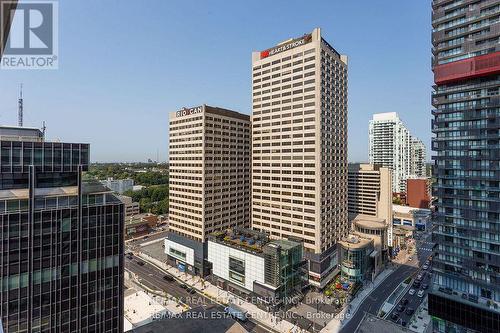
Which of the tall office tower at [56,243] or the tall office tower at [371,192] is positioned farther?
the tall office tower at [371,192]

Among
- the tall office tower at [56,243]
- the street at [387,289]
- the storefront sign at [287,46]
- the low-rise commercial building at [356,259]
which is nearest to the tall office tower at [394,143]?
the street at [387,289]

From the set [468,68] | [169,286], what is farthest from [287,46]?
[169,286]

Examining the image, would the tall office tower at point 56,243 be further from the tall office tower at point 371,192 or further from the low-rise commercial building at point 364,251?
the tall office tower at point 371,192

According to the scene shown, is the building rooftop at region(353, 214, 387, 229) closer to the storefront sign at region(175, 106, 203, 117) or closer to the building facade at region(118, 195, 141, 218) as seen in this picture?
the storefront sign at region(175, 106, 203, 117)

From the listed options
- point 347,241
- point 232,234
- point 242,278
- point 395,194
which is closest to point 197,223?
point 232,234

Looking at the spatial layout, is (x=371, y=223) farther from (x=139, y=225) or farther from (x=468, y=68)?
(x=139, y=225)
